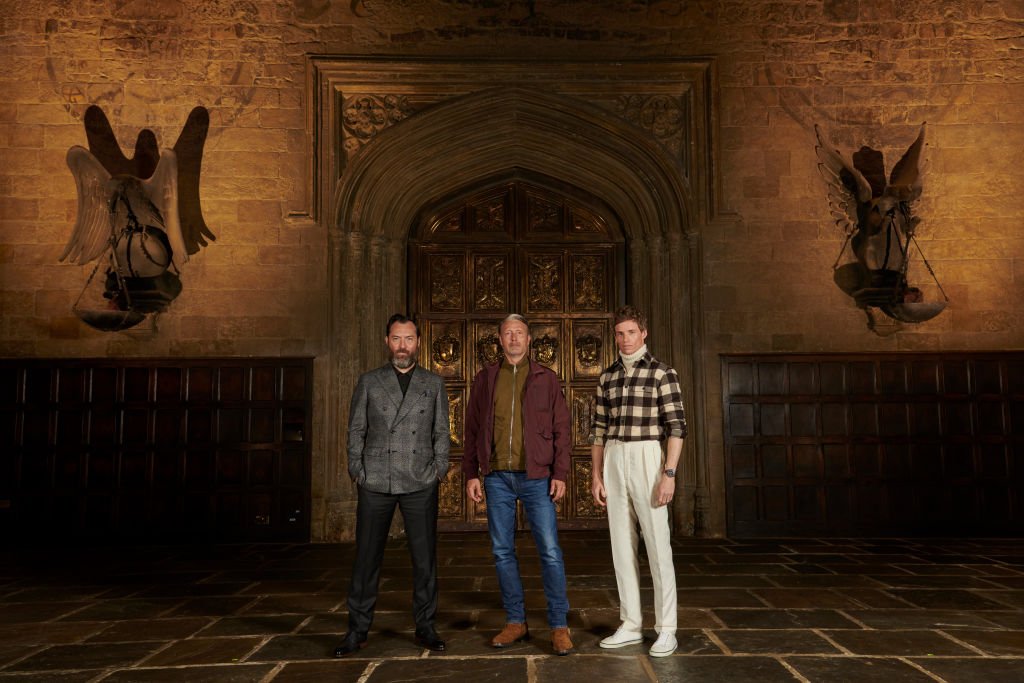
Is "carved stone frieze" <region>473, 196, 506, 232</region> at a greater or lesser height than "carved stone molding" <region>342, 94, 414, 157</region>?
lesser

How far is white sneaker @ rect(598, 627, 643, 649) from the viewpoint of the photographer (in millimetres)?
3469

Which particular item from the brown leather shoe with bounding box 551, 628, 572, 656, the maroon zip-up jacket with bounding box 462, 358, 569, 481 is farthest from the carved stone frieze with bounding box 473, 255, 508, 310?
the brown leather shoe with bounding box 551, 628, 572, 656

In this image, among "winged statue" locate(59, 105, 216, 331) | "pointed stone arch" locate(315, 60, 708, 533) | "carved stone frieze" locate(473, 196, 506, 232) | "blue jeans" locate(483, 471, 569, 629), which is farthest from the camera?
"carved stone frieze" locate(473, 196, 506, 232)

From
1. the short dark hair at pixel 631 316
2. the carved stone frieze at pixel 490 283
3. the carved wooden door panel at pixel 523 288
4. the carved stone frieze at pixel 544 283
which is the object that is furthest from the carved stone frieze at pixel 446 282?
the short dark hair at pixel 631 316

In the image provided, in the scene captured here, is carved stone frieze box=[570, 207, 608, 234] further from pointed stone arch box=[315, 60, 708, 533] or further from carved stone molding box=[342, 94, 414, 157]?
carved stone molding box=[342, 94, 414, 157]

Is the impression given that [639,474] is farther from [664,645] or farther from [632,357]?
[664,645]

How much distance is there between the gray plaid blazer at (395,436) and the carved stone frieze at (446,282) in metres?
4.39

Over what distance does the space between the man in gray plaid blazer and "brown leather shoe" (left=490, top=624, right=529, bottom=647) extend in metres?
0.27

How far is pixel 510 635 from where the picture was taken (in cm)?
351

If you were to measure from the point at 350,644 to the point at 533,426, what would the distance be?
1329 millimetres

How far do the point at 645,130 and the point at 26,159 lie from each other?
6.25m

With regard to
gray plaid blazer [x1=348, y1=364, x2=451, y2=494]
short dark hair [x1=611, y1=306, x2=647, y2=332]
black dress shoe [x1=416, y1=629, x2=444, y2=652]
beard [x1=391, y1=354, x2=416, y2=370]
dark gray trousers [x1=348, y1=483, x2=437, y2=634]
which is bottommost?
black dress shoe [x1=416, y1=629, x2=444, y2=652]

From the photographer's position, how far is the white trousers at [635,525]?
3410 millimetres

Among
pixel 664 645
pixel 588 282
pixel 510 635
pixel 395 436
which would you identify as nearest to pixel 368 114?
pixel 588 282
